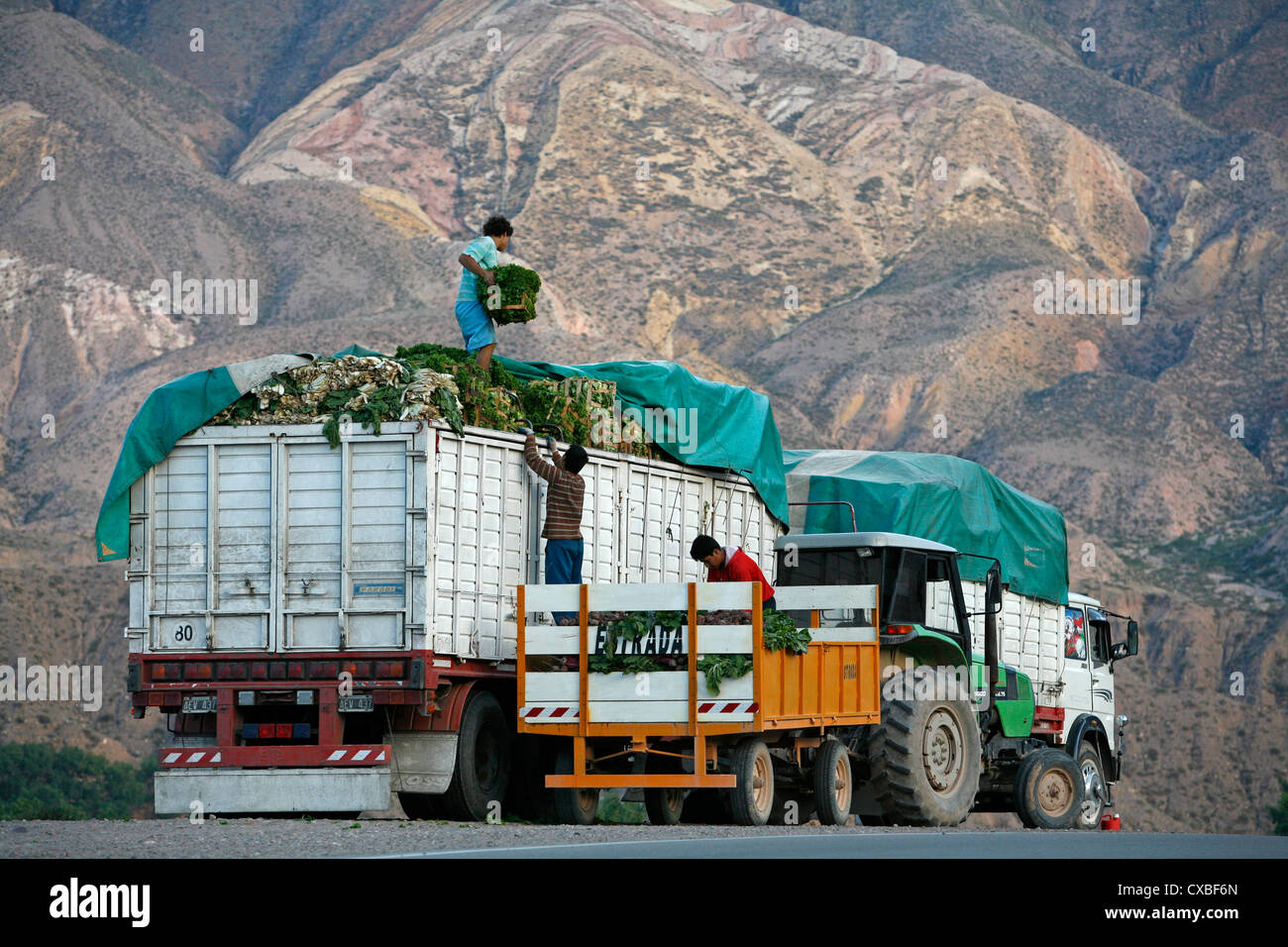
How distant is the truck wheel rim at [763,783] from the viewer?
50.2 ft

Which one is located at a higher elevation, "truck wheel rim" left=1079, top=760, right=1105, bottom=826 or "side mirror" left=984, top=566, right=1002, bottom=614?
"side mirror" left=984, top=566, right=1002, bottom=614

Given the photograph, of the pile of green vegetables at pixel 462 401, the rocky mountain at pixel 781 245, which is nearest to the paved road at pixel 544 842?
the pile of green vegetables at pixel 462 401

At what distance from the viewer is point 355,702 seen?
1488 centimetres

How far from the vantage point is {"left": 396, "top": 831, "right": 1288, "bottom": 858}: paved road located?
10.8 metres

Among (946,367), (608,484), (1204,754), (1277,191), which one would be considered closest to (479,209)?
(946,367)

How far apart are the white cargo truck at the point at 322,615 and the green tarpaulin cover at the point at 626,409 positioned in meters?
0.19

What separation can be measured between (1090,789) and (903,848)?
9387mm

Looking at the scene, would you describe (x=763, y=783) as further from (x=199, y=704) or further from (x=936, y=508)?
(x=936, y=508)

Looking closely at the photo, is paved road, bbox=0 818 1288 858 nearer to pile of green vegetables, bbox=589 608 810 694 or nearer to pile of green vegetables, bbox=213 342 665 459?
pile of green vegetables, bbox=589 608 810 694

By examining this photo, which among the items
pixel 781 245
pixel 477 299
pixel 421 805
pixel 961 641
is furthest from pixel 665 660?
pixel 781 245

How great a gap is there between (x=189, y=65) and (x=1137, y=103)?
57763mm

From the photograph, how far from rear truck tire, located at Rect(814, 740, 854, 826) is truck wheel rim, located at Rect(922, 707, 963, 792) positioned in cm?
93

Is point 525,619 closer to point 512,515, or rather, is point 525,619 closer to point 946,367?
point 512,515

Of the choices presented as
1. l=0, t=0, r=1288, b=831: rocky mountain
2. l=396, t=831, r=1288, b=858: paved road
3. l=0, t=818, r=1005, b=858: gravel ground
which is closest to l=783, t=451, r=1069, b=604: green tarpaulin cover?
l=0, t=818, r=1005, b=858: gravel ground
